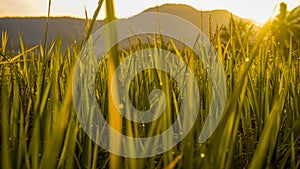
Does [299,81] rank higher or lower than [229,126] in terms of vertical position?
higher

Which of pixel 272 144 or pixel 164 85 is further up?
pixel 164 85

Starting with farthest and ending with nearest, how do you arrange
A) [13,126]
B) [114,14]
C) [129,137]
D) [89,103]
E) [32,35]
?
[32,35] → [89,103] → [13,126] → [129,137] → [114,14]

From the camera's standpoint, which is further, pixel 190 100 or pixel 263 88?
pixel 263 88

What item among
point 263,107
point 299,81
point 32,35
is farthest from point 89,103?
point 32,35

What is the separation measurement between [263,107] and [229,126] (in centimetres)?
45

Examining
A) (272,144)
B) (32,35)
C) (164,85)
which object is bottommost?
(272,144)

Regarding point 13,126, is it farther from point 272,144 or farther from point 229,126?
point 272,144

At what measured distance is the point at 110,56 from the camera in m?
0.28

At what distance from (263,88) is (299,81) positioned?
26 centimetres

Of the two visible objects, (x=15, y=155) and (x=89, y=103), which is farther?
(x=89, y=103)

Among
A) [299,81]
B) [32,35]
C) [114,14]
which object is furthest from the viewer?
[32,35]

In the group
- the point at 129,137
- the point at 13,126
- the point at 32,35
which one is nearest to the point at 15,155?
the point at 13,126

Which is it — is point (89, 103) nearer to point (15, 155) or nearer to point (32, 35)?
point (15, 155)

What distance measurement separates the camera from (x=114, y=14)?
0.92ft
